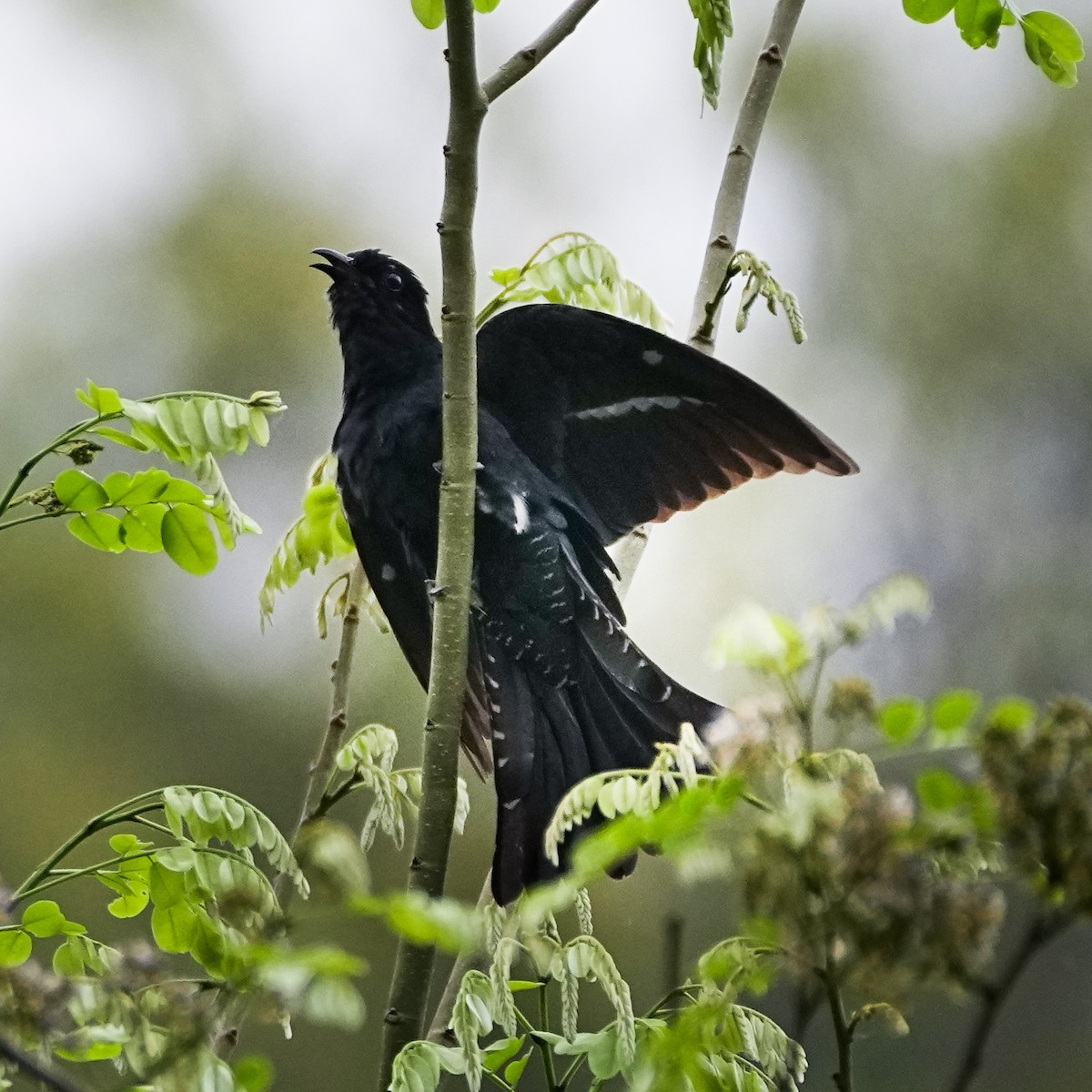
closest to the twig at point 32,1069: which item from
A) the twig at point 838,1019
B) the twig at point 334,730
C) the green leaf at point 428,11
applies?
the twig at point 838,1019

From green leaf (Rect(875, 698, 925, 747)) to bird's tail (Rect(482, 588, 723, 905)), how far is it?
74 centimetres

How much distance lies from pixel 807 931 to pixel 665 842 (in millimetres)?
73

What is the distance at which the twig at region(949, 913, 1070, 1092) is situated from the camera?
0.51 meters

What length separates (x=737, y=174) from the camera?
148 cm

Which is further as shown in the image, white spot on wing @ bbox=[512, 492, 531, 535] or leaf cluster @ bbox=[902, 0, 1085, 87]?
white spot on wing @ bbox=[512, 492, 531, 535]

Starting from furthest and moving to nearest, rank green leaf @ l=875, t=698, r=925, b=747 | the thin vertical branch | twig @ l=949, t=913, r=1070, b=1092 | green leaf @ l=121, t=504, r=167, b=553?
green leaf @ l=121, t=504, r=167, b=553
the thin vertical branch
green leaf @ l=875, t=698, r=925, b=747
twig @ l=949, t=913, r=1070, b=1092

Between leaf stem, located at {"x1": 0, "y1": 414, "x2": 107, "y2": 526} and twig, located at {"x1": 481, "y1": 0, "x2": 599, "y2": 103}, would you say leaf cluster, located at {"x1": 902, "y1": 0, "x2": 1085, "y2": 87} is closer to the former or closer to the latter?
twig, located at {"x1": 481, "y1": 0, "x2": 599, "y2": 103}

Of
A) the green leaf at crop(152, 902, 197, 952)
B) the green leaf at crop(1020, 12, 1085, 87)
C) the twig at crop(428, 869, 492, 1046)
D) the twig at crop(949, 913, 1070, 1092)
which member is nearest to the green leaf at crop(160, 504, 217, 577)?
the green leaf at crop(152, 902, 197, 952)

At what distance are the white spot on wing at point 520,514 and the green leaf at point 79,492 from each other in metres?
0.62

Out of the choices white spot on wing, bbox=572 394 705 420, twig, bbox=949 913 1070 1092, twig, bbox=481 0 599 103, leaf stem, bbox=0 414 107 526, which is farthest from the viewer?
white spot on wing, bbox=572 394 705 420

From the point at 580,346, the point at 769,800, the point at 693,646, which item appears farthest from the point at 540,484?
the point at 693,646

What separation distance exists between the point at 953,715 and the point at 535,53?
82cm

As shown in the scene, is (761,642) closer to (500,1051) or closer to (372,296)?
(500,1051)

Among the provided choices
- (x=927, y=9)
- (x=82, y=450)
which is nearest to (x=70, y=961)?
(x=82, y=450)
